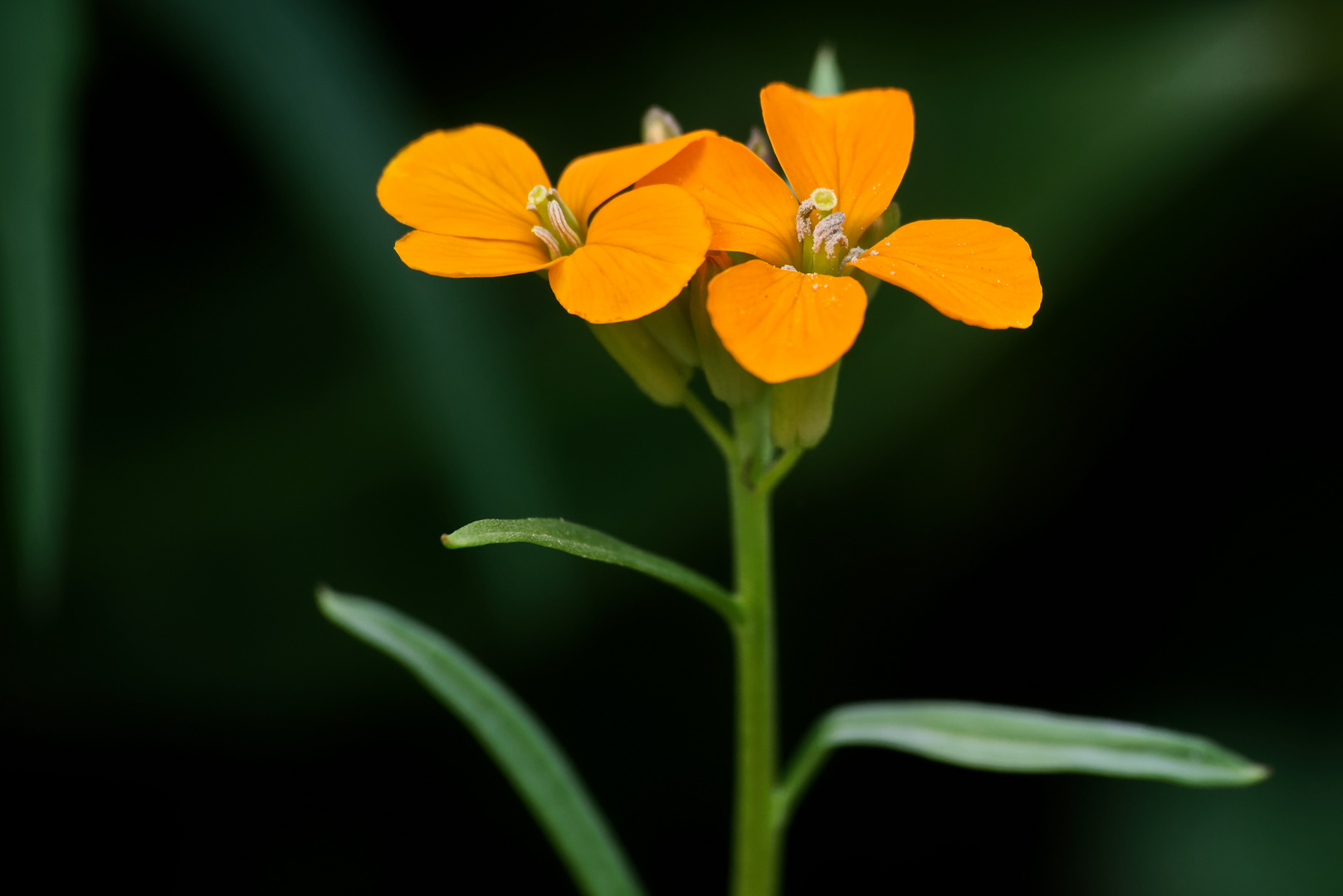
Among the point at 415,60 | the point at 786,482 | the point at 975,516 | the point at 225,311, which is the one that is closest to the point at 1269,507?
the point at 975,516

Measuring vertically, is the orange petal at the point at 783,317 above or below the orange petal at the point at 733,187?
below

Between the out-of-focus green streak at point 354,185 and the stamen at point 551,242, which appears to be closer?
the stamen at point 551,242

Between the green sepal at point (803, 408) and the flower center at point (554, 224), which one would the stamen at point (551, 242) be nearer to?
the flower center at point (554, 224)

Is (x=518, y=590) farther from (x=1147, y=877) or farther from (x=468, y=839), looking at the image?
(x=1147, y=877)

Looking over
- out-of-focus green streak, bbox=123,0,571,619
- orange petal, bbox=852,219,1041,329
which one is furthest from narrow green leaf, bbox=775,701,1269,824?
out-of-focus green streak, bbox=123,0,571,619

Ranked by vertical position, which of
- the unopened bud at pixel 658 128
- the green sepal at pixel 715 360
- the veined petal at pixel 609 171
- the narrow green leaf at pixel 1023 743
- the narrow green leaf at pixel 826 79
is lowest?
the narrow green leaf at pixel 1023 743

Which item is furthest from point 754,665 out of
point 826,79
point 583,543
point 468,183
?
point 826,79

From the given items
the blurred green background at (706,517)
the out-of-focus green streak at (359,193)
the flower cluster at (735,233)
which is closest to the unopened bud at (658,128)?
the flower cluster at (735,233)
